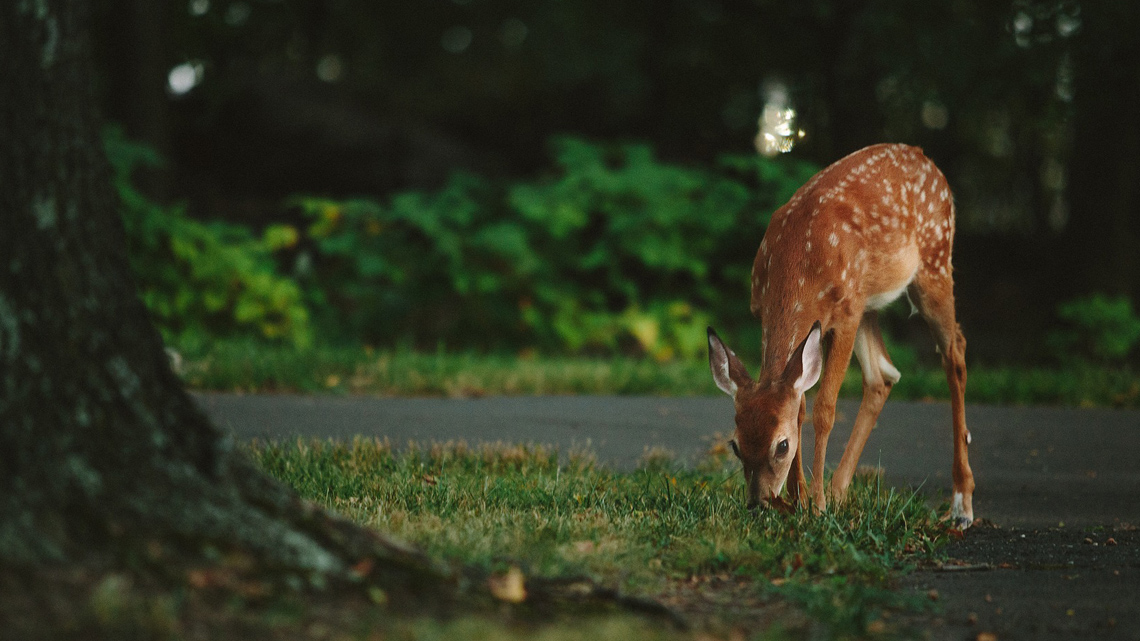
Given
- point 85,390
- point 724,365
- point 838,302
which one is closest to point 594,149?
point 838,302

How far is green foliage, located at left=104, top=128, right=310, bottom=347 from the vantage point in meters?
10.1

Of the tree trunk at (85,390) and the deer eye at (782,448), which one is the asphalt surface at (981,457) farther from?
the tree trunk at (85,390)

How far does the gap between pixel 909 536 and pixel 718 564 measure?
97cm

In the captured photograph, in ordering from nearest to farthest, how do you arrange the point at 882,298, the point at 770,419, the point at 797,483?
the point at 770,419, the point at 797,483, the point at 882,298

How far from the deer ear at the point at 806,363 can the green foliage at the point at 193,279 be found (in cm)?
624

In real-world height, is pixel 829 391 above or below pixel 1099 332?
below

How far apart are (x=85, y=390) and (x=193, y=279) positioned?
752 centimetres

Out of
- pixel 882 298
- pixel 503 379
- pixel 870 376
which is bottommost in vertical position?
pixel 503 379

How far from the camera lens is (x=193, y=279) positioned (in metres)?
10.3

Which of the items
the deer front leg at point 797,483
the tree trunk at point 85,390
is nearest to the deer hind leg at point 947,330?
the deer front leg at point 797,483

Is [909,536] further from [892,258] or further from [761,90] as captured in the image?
[761,90]

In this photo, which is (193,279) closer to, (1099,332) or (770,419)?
(770,419)

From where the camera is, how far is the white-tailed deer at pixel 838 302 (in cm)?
468

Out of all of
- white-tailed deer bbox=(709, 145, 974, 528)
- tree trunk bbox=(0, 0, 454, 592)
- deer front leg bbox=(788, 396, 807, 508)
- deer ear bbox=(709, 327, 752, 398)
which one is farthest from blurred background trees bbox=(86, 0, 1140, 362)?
tree trunk bbox=(0, 0, 454, 592)
